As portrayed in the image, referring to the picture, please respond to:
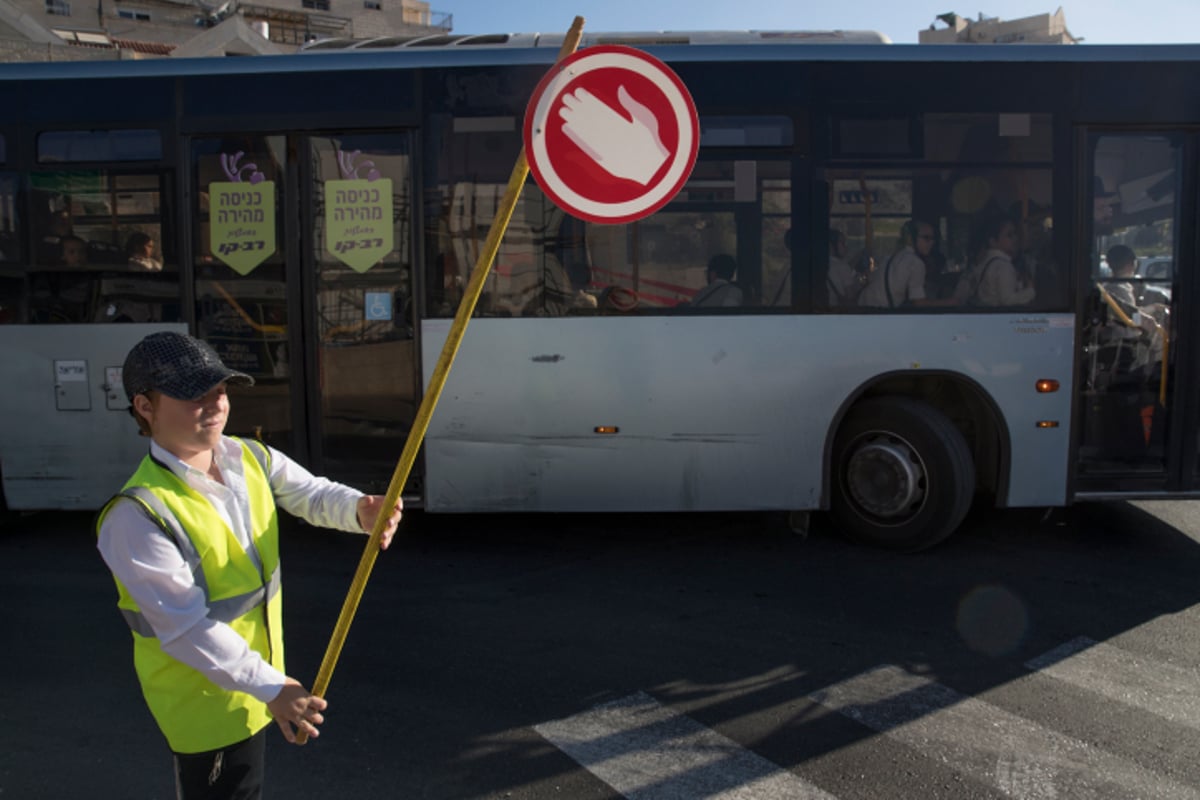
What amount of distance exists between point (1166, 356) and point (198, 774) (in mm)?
6613

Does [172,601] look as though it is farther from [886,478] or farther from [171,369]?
[886,478]

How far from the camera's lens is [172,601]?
2.19 m

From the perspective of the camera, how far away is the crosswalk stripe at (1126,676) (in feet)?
14.4

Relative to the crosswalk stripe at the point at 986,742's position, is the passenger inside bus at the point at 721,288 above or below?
above

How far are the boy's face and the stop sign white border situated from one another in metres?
1.19

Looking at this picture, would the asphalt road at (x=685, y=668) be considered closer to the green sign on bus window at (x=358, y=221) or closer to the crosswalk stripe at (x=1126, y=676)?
the crosswalk stripe at (x=1126, y=676)

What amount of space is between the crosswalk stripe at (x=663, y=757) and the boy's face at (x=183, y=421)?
2.14 meters

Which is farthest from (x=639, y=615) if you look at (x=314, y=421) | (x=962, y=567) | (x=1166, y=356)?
(x=1166, y=356)

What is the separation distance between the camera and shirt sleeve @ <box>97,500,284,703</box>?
2.18m

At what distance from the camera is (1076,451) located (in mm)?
6684

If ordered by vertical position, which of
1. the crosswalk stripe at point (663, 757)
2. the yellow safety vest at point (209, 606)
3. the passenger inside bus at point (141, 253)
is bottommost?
the crosswalk stripe at point (663, 757)

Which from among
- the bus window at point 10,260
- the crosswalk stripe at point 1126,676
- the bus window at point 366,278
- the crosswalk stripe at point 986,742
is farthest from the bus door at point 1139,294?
the bus window at point 10,260

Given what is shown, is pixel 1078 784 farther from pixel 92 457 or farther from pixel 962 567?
pixel 92 457

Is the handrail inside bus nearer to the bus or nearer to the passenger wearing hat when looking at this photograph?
the bus
